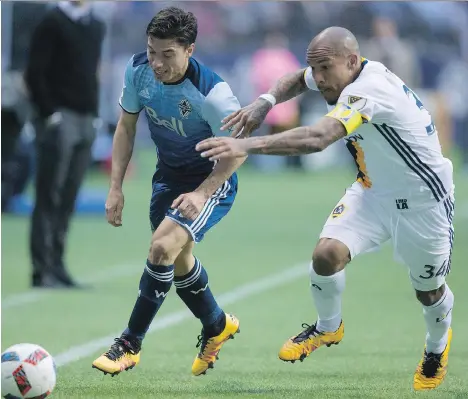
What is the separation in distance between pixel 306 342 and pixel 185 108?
149 centimetres

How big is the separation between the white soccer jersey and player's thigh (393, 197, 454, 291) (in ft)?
0.24

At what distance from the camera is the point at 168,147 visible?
22.0ft

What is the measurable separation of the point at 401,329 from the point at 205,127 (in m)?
2.84

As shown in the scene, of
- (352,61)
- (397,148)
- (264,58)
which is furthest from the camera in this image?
(264,58)

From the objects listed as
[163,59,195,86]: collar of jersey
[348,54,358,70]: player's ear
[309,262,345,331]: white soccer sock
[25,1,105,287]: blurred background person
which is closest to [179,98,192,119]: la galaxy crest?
[163,59,195,86]: collar of jersey

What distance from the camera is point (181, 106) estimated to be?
6.46 m

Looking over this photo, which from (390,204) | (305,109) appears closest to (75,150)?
(390,204)

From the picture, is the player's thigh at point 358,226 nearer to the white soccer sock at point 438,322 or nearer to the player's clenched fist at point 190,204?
the white soccer sock at point 438,322

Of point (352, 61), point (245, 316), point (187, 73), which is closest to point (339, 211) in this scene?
point (352, 61)

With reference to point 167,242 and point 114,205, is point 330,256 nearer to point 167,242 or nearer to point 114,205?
point 167,242

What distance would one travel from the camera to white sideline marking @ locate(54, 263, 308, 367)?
7480 millimetres

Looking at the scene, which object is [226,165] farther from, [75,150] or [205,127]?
[75,150]

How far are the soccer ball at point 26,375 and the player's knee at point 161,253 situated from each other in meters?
0.89

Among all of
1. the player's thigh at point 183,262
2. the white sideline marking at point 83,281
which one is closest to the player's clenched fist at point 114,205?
the player's thigh at point 183,262
